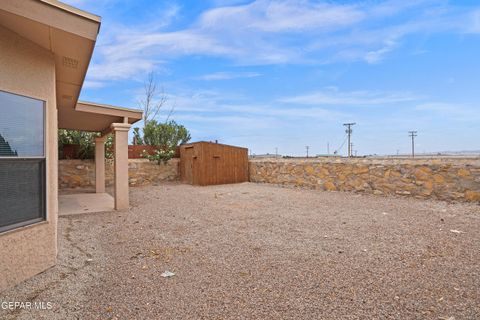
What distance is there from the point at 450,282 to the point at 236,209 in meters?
4.89

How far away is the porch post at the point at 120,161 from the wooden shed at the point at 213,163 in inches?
215

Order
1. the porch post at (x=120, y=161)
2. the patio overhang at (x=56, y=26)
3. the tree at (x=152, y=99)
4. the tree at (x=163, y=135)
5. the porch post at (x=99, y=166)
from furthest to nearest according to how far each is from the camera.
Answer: the tree at (x=152, y=99) → the tree at (x=163, y=135) → the porch post at (x=99, y=166) → the porch post at (x=120, y=161) → the patio overhang at (x=56, y=26)

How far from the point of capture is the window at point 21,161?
8.88ft

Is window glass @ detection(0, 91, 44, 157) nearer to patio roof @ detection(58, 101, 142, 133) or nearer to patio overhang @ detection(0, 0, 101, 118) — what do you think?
patio overhang @ detection(0, 0, 101, 118)

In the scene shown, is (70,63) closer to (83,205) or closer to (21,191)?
(21,191)

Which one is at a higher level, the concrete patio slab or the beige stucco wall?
the beige stucco wall

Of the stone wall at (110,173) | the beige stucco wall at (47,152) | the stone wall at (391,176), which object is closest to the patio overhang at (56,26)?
the beige stucco wall at (47,152)

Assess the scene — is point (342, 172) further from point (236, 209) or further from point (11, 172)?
point (11, 172)

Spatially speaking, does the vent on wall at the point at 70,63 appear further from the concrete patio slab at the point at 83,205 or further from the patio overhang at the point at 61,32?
the concrete patio slab at the point at 83,205

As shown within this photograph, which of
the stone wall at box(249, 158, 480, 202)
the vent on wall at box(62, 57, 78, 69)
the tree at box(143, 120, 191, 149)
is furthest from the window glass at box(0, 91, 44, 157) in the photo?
the tree at box(143, 120, 191, 149)

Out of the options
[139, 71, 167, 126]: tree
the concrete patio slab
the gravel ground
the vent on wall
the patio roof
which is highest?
[139, 71, 167, 126]: tree

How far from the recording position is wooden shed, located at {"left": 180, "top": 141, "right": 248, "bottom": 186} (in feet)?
41.4

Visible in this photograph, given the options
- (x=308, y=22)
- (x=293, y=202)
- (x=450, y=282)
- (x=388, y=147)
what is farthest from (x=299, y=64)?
(x=388, y=147)

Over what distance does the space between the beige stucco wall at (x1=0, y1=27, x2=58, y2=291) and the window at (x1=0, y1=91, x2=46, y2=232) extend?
0.25ft
